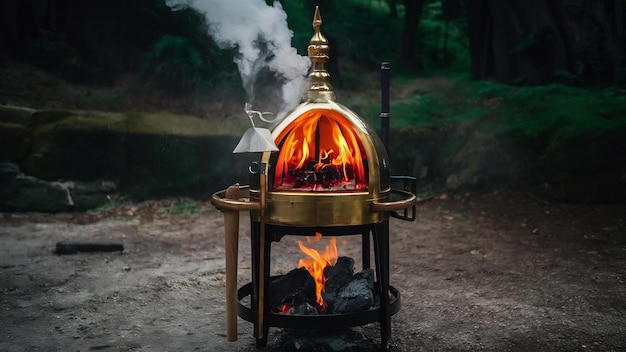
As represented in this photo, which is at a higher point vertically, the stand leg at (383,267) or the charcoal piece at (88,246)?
the stand leg at (383,267)

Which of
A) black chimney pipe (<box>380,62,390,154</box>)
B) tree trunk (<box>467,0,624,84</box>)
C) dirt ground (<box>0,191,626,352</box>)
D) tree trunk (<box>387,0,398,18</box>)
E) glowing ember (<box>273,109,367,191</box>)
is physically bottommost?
dirt ground (<box>0,191,626,352</box>)

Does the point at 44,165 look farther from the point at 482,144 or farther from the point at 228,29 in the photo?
the point at 482,144

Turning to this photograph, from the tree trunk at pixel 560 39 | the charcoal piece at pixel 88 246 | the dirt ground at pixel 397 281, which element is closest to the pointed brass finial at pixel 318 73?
the dirt ground at pixel 397 281

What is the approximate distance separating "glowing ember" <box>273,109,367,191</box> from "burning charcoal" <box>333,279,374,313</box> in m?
0.63

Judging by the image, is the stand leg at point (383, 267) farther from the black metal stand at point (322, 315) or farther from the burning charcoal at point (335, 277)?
the burning charcoal at point (335, 277)

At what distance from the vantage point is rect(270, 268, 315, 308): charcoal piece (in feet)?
11.8

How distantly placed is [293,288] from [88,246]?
9.68 feet

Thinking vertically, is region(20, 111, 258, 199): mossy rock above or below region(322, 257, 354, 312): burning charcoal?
above

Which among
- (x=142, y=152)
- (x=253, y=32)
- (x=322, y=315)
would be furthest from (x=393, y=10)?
(x=322, y=315)

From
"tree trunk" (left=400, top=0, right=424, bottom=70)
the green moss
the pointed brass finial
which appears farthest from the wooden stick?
"tree trunk" (left=400, top=0, right=424, bottom=70)

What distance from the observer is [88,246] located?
18.6 feet

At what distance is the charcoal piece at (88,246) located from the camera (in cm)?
562

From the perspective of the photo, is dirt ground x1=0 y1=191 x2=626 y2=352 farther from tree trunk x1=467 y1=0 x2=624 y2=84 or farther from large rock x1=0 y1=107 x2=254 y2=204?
tree trunk x1=467 y1=0 x2=624 y2=84

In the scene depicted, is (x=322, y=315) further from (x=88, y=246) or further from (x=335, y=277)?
(x=88, y=246)
